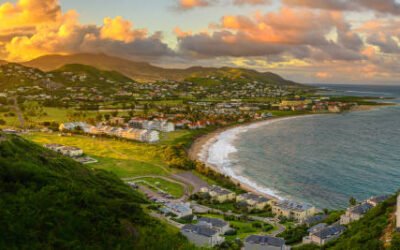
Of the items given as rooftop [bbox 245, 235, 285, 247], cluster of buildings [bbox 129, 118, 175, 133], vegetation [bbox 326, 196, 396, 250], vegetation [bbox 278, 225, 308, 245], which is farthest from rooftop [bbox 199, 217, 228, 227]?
cluster of buildings [bbox 129, 118, 175, 133]

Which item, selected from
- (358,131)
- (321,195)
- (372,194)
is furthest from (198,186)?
(358,131)

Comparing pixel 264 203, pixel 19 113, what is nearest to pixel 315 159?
pixel 264 203

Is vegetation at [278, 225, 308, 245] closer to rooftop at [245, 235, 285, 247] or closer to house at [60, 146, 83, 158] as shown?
rooftop at [245, 235, 285, 247]

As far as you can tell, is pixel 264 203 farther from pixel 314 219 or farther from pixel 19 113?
pixel 19 113

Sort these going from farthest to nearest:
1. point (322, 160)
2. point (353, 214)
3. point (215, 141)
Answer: point (215, 141), point (322, 160), point (353, 214)

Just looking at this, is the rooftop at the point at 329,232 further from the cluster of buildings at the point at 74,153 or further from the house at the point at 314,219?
the cluster of buildings at the point at 74,153

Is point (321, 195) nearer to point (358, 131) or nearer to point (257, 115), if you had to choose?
point (358, 131)
